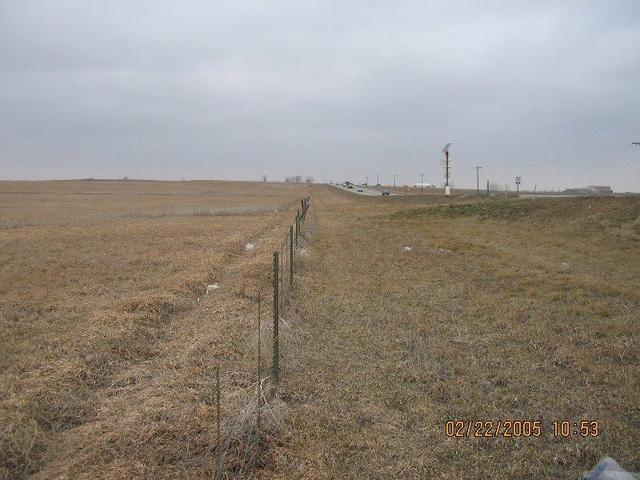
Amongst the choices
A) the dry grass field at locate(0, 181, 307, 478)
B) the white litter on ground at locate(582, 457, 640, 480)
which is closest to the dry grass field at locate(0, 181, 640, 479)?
the dry grass field at locate(0, 181, 307, 478)

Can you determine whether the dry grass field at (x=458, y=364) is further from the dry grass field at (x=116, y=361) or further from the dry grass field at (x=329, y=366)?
the dry grass field at (x=116, y=361)

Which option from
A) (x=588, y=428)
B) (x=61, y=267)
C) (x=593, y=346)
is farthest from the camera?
(x=61, y=267)

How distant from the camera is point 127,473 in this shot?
4059 mm

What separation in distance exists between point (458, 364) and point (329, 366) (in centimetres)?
177

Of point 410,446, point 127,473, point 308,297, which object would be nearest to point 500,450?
point 410,446

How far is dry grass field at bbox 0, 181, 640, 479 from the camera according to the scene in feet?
14.5

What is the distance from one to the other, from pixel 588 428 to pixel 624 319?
457cm

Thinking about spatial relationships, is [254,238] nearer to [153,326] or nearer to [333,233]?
[333,233]
